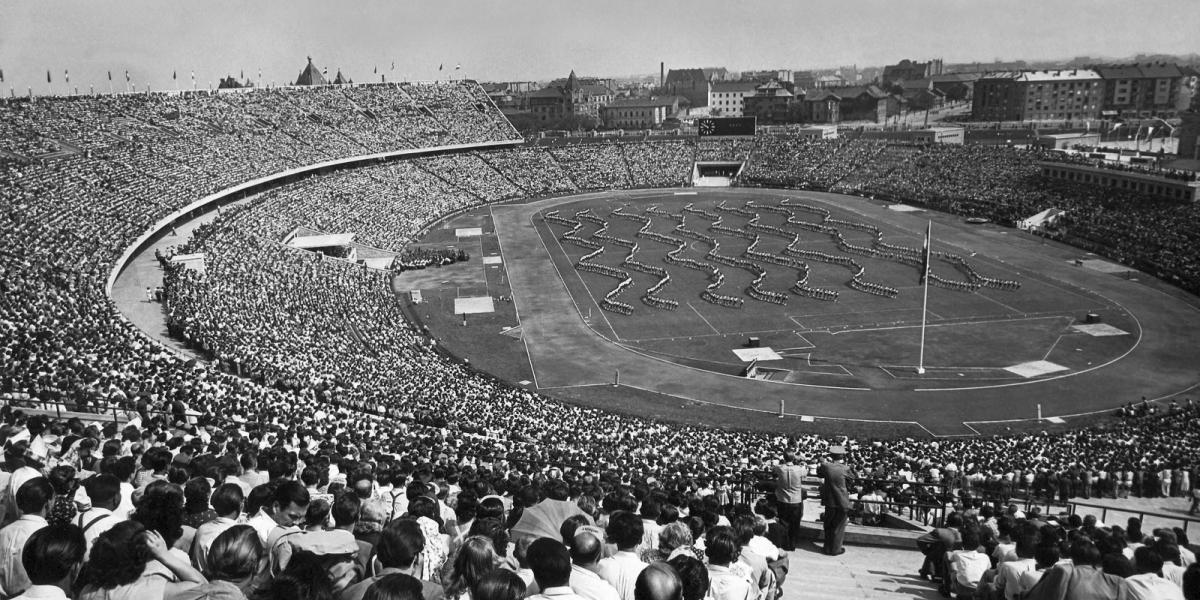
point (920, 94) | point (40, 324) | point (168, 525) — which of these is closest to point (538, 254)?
point (40, 324)

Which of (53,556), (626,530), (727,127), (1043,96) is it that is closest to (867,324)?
(626,530)

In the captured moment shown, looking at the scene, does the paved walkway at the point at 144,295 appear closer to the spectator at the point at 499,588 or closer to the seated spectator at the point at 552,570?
the spectator at the point at 499,588

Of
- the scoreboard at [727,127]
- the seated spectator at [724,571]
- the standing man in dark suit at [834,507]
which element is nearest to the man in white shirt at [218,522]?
the seated spectator at [724,571]

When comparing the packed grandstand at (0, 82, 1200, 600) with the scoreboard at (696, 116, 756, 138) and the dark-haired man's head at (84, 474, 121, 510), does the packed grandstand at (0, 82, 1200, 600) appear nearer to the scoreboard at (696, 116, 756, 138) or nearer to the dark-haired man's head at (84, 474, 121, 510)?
the dark-haired man's head at (84, 474, 121, 510)

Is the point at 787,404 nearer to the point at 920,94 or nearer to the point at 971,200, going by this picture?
the point at 971,200

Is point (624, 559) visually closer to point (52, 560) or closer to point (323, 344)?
point (52, 560)

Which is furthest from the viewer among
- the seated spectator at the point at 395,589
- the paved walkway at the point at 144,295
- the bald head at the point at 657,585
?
the paved walkway at the point at 144,295
